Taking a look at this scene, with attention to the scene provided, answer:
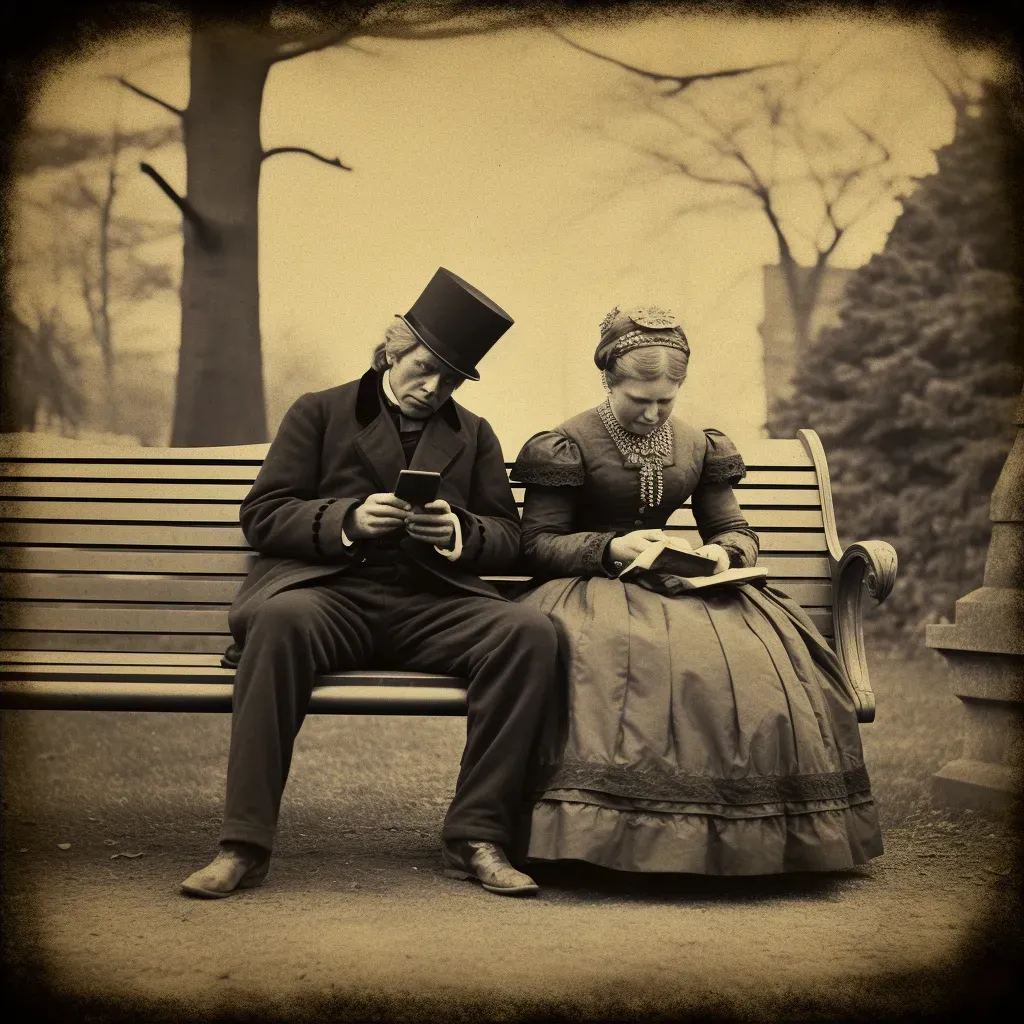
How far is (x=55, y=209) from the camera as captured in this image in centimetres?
868

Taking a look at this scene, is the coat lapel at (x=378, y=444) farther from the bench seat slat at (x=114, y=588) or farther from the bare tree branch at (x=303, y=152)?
the bare tree branch at (x=303, y=152)

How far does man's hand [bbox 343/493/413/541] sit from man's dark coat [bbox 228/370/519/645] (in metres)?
0.06

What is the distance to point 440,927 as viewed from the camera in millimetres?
3189

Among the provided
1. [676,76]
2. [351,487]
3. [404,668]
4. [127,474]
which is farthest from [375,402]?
[676,76]

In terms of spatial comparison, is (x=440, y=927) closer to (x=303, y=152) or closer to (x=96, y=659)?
(x=96, y=659)

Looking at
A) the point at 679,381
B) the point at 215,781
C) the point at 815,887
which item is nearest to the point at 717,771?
the point at 815,887

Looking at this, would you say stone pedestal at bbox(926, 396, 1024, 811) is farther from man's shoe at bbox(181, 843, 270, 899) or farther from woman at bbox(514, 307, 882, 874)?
man's shoe at bbox(181, 843, 270, 899)

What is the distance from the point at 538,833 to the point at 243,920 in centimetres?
87

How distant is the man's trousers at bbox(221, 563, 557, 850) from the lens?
3404 mm

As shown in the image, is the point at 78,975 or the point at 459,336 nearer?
the point at 78,975

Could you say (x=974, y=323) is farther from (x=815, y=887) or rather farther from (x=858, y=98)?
(x=815, y=887)

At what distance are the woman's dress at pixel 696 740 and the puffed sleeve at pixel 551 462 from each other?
0.27 m

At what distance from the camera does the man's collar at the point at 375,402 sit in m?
4.17

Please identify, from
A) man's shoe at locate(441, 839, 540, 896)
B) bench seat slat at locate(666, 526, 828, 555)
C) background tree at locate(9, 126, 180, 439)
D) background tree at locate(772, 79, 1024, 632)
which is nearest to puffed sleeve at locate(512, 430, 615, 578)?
bench seat slat at locate(666, 526, 828, 555)
